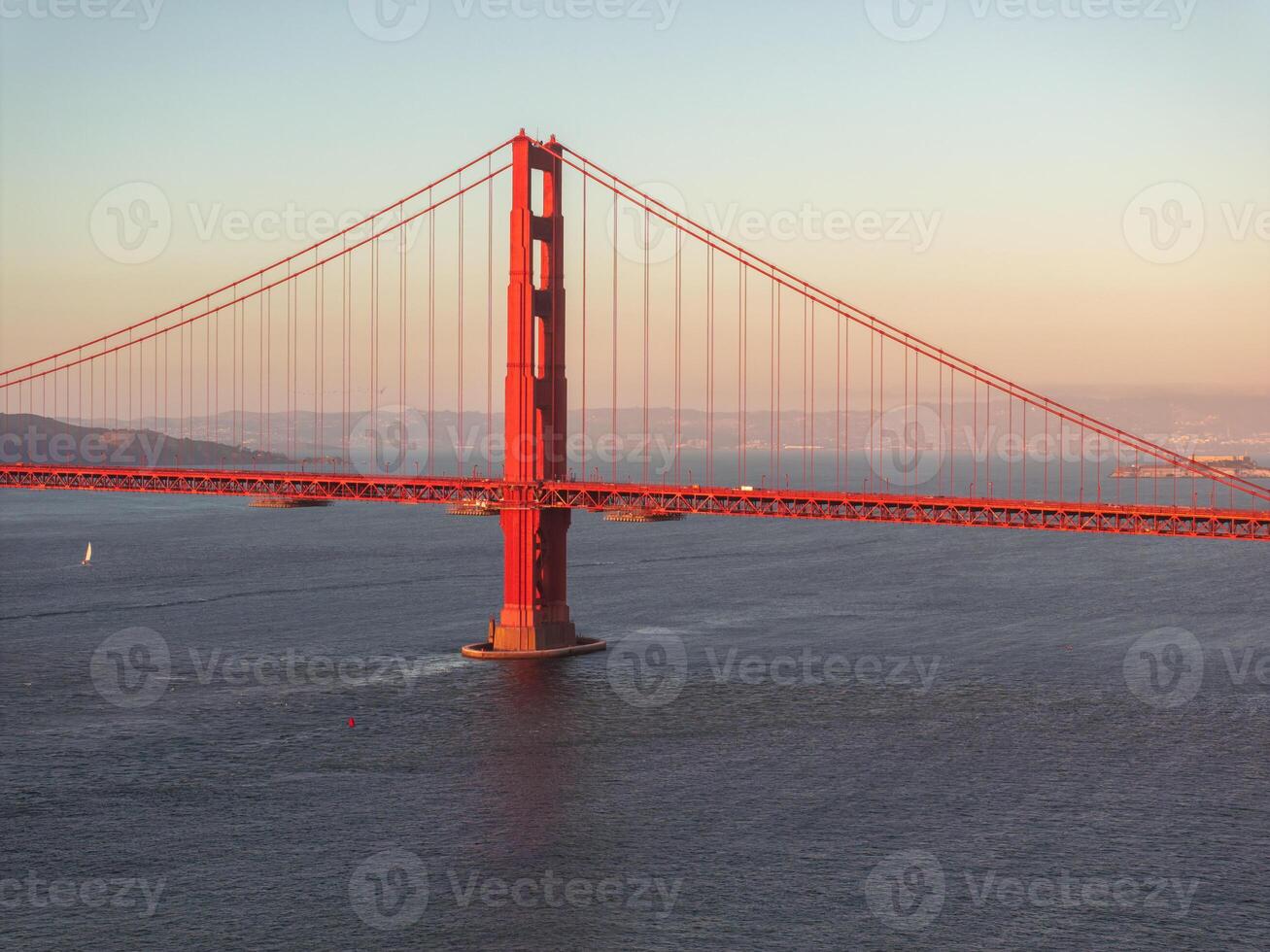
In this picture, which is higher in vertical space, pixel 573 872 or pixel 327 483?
pixel 327 483

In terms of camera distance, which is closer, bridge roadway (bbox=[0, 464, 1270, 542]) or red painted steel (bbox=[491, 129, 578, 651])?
bridge roadway (bbox=[0, 464, 1270, 542])

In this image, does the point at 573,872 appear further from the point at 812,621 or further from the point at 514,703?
the point at 812,621

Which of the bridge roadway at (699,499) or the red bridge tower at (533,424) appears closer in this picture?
the bridge roadway at (699,499)

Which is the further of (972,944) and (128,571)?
(128,571)

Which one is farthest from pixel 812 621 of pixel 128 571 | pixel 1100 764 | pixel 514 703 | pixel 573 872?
pixel 128 571

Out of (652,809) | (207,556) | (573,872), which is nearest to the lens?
(573,872)

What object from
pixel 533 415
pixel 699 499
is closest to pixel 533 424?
pixel 533 415

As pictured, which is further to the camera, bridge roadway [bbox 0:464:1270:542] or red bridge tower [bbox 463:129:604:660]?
red bridge tower [bbox 463:129:604:660]

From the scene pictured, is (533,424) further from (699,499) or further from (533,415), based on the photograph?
(699,499)
